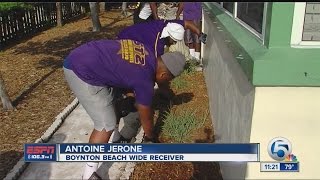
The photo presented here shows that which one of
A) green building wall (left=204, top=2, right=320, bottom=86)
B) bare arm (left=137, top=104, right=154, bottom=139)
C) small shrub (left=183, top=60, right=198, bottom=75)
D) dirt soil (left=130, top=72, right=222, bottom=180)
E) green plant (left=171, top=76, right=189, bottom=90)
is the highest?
green building wall (left=204, top=2, right=320, bottom=86)

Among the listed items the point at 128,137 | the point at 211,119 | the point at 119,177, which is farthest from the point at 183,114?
the point at 119,177

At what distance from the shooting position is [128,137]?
4.59 m

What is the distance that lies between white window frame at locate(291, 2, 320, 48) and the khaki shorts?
173 cm

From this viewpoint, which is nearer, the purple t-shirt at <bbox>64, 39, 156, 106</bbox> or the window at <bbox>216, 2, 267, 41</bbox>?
A: the window at <bbox>216, 2, 267, 41</bbox>

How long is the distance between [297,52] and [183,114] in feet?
9.44

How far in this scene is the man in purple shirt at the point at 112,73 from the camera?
10.2ft

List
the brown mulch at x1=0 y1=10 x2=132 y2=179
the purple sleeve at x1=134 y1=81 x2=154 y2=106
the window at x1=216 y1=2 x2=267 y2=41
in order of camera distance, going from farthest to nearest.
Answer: the brown mulch at x1=0 y1=10 x2=132 y2=179 → the purple sleeve at x1=134 y1=81 x2=154 y2=106 → the window at x1=216 y1=2 x2=267 y2=41

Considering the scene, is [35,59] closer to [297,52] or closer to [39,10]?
[39,10]

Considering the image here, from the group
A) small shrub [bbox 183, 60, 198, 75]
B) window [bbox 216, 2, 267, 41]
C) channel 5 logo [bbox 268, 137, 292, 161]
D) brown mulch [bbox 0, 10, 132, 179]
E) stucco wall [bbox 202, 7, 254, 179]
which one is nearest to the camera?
channel 5 logo [bbox 268, 137, 292, 161]

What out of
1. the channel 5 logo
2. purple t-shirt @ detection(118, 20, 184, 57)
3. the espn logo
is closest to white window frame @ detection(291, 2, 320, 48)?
the channel 5 logo

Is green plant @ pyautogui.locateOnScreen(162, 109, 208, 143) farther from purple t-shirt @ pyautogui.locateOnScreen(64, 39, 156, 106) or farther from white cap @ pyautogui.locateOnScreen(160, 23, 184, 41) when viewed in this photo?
purple t-shirt @ pyautogui.locateOnScreen(64, 39, 156, 106)

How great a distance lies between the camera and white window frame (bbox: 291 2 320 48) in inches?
90.4

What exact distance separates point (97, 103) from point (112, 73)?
1.10 ft

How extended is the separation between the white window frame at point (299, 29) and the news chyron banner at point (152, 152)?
1164 mm
